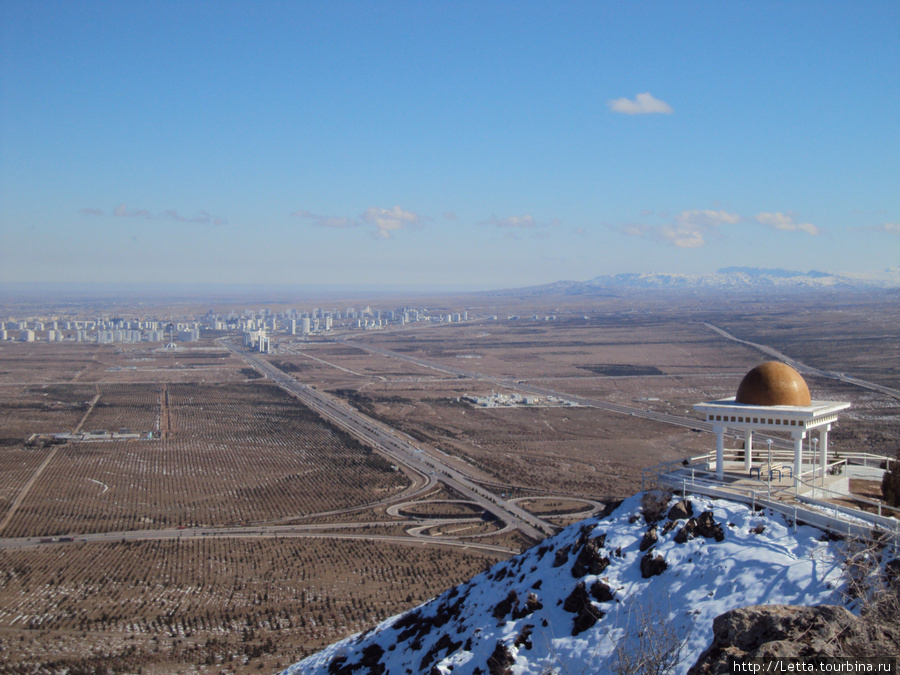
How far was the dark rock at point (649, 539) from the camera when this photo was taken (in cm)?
1409

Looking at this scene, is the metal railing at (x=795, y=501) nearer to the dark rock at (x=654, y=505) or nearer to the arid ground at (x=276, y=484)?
the dark rock at (x=654, y=505)

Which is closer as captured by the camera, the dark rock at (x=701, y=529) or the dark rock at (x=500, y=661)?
the dark rock at (x=500, y=661)

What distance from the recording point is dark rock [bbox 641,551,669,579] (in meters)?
13.3

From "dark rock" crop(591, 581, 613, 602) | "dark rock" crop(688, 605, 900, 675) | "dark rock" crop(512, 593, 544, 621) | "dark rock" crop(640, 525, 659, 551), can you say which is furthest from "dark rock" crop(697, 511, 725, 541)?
"dark rock" crop(688, 605, 900, 675)

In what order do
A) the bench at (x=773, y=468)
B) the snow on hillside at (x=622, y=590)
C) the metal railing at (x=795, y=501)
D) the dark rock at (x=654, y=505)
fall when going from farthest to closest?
the bench at (x=773, y=468)
the dark rock at (x=654, y=505)
the metal railing at (x=795, y=501)
the snow on hillside at (x=622, y=590)

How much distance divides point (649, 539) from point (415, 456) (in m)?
42.1

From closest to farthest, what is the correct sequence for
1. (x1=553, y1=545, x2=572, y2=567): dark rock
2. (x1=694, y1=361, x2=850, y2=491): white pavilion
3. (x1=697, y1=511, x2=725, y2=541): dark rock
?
(x1=697, y1=511, x2=725, y2=541): dark rock → (x1=553, y1=545, x2=572, y2=567): dark rock → (x1=694, y1=361, x2=850, y2=491): white pavilion

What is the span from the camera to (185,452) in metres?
57.7

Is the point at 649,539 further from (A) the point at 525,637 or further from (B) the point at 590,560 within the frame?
(A) the point at 525,637

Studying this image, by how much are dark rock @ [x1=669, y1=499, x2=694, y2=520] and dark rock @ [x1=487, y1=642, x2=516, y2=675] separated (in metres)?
4.39

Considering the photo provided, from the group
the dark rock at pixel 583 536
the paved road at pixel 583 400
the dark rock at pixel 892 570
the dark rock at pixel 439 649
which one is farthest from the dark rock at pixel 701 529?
the paved road at pixel 583 400

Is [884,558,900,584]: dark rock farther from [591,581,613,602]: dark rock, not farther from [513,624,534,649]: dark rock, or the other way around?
[513,624,534,649]: dark rock

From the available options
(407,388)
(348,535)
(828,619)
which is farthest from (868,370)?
(828,619)

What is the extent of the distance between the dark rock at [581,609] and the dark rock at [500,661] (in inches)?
50.2
